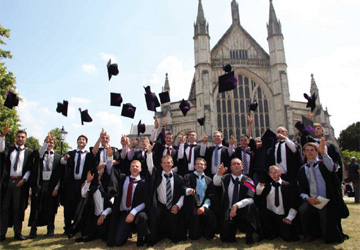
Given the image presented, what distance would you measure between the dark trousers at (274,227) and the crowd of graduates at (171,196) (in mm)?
19

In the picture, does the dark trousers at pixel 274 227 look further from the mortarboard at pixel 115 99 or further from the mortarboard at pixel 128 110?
the mortarboard at pixel 115 99

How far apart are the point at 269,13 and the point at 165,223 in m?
32.0

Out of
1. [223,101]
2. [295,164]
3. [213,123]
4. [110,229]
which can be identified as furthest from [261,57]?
[110,229]

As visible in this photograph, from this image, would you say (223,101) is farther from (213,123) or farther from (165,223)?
(165,223)

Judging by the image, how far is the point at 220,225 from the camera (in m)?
5.14

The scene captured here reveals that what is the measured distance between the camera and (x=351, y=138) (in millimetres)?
42969

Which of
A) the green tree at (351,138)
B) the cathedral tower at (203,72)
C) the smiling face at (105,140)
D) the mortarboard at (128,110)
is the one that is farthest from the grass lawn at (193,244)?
the green tree at (351,138)

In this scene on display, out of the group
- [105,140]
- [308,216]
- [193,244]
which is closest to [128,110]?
[105,140]

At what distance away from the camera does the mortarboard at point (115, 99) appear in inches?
344

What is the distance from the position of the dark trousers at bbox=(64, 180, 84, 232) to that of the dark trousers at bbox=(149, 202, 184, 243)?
6.77 ft

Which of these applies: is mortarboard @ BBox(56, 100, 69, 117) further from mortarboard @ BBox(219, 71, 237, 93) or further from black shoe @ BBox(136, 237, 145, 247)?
black shoe @ BBox(136, 237, 145, 247)

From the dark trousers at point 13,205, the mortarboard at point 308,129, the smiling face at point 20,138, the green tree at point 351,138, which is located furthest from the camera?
the green tree at point 351,138

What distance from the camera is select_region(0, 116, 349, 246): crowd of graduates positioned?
16.0ft

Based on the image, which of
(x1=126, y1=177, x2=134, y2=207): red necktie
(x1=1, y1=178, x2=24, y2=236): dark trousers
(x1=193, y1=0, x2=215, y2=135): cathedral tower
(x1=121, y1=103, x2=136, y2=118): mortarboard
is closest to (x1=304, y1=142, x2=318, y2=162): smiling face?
(x1=126, y1=177, x2=134, y2=207): red necktie
